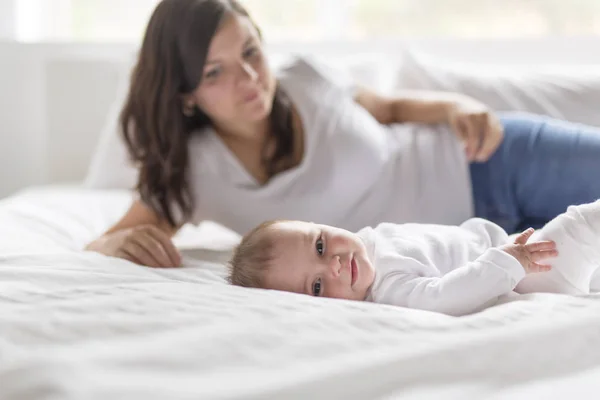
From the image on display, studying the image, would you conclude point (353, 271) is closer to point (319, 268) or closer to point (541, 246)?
point (319, 268)

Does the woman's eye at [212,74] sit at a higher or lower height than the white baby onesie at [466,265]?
higher

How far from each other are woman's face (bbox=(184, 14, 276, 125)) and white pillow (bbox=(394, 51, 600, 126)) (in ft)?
1.77

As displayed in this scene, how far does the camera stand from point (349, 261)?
40.0 inches

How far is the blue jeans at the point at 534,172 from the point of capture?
4.37ft

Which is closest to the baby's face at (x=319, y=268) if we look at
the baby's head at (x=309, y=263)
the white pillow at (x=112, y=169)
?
the baby's head at (x=309, y=263)

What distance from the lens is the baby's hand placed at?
Answer: 3.12ft

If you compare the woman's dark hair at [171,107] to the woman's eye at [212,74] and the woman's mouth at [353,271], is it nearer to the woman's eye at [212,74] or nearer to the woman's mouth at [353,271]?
the woman's eye at [212,74]

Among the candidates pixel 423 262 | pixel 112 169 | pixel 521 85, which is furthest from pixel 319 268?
pixel 112 169

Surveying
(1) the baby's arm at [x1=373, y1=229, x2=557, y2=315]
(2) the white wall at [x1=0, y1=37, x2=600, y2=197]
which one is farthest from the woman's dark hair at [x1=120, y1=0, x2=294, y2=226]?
(2) the white wall at [x1=0, y1=37, x2=600, y2=197]

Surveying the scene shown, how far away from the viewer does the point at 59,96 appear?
2371mm

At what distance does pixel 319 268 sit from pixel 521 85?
98cm

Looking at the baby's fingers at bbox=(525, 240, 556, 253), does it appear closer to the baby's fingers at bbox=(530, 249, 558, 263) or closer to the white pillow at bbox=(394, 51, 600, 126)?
the baby's fingers at bbox=(530, 249, 558, 263)

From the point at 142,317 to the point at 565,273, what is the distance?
0.53 meters

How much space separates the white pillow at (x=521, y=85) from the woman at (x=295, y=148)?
218 millimetres
